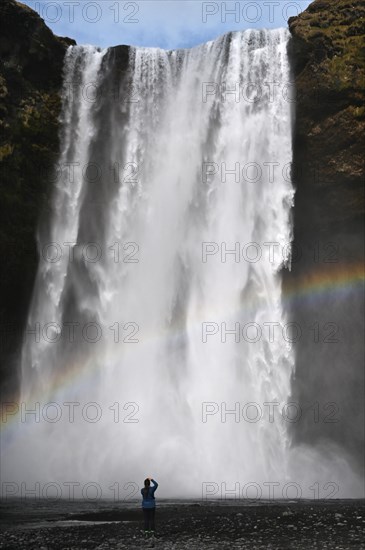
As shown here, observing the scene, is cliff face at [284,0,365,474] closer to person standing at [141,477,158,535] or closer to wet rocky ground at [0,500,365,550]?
wet rocky ground at [0,500,365,550]

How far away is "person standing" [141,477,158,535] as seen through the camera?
46.8 feet

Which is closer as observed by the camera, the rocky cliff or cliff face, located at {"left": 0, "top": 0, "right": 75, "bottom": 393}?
the rocky cliff

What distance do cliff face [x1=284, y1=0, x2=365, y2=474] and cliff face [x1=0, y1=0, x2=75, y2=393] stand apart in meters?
12.3

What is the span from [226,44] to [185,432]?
62.2 ft

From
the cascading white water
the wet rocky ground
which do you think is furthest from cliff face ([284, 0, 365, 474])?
the wet rocky ground

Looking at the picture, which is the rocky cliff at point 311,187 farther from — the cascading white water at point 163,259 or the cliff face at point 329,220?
the cascading white water at point 163,259

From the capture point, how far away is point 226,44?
32094 mm

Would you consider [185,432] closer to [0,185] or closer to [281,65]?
[0,185]

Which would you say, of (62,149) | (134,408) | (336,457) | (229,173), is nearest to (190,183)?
(229,173)

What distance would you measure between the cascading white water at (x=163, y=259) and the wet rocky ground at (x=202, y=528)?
8143 millimetres

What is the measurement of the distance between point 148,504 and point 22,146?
21541 millimetres

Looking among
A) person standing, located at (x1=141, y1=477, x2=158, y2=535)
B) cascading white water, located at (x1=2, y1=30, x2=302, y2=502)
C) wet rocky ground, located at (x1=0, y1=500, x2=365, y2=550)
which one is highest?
cascading white water, located at (x1=2, y1=30, x2=302, y2=502)

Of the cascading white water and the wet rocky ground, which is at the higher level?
the cascading white water

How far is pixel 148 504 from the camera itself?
1433 cm
